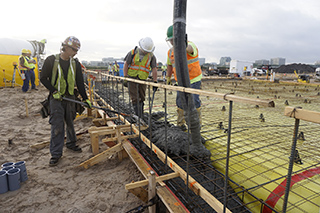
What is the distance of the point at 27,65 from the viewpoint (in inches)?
435

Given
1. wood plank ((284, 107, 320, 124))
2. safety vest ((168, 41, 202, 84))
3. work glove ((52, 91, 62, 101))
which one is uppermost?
safety vest ((168, 41, 202, 84))

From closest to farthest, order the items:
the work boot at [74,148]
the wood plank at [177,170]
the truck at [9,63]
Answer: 1. the wood plank at [177,170]
2. the work boot at [74,148]
3. the truck at [9,63]

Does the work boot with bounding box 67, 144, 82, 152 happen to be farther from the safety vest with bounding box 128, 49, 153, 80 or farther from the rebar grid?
the safety vest with bounding box 128, 49, 153, 80

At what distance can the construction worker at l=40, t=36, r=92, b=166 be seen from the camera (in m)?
3.24

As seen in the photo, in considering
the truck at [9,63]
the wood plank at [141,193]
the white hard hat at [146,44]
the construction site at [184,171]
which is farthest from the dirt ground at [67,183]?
the truck at [9,63]

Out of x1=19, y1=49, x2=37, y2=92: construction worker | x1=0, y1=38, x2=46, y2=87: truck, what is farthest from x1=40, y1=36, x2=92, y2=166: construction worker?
x1=0, y1=38, x2=46, y2=87: truck

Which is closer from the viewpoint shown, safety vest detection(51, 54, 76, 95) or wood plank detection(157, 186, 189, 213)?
wood plank detection(157, 186, 189, 213)

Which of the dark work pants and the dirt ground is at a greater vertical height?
the dark work pants

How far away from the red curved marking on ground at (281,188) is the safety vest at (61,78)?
132 inches

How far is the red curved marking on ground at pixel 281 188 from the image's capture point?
1953 millimetres

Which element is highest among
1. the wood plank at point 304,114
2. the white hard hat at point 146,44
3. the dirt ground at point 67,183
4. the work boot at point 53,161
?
the white hard hat at point 146,44

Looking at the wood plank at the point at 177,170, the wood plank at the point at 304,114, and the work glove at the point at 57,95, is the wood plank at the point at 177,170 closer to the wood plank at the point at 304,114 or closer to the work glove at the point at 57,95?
the wood plank at the point at 304,114

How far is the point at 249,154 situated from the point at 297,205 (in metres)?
0.99

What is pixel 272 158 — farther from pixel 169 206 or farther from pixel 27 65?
pixel 27 65
